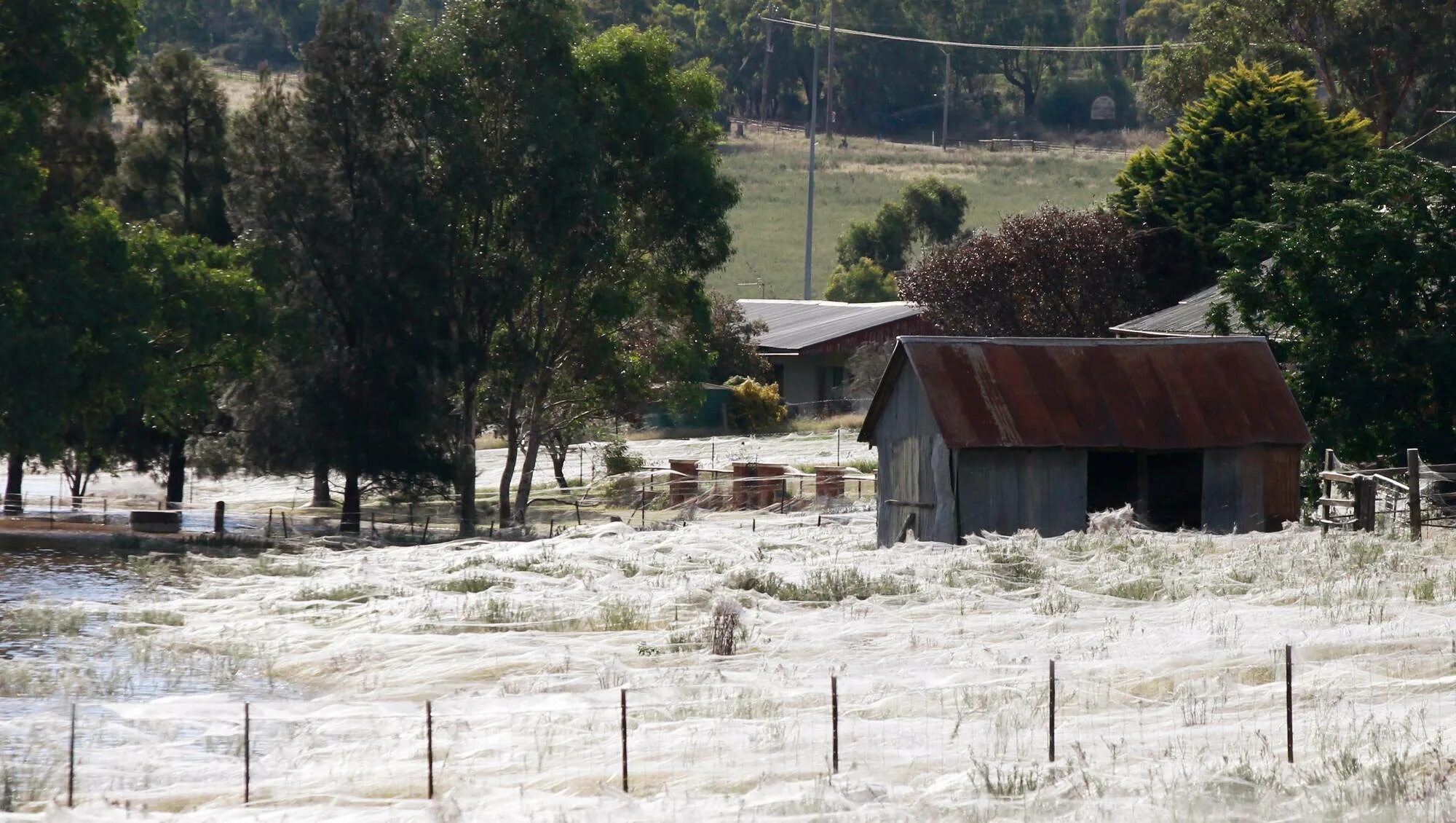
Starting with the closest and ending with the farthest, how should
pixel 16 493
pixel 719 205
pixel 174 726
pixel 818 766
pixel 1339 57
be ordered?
pixel 818 766 → pixel 174 726 → pixel 16 493 → pixel 719 205 → pixel 1339 57

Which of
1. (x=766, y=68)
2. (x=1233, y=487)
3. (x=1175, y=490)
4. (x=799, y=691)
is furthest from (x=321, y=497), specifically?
(x=766, y=68)

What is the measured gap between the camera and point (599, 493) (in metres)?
43.3

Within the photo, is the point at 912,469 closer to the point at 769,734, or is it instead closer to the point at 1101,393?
the point at 1101,393

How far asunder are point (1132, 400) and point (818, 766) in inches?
680

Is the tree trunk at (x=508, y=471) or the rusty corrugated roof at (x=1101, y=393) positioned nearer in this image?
the rusty corrugated roof at (x=1101, y=393)

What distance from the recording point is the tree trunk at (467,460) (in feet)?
127

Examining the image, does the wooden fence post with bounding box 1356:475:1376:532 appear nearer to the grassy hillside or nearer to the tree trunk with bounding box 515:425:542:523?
the tree trunk with bounding box 515:425:542:523

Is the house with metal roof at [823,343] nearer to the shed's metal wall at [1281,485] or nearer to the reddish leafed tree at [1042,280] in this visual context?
the reddish leafed tree at [1042,280]

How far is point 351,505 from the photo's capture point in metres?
38.0

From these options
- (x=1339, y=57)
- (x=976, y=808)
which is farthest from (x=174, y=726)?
(x=1339, y=57)

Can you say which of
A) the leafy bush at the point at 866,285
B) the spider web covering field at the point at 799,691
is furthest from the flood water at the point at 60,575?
the leafy bush at the point at 866,285

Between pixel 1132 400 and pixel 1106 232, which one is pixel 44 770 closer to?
pixel 1132 400

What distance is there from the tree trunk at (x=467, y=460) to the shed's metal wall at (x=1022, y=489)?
526 inches

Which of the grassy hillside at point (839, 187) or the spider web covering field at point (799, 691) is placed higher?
the grassy hillside at point (839, 187)
